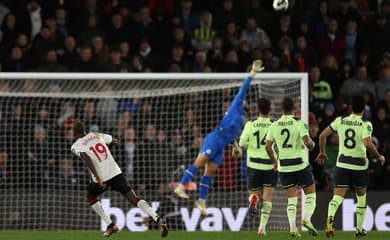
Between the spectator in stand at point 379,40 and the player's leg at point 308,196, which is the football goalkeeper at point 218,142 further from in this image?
A: the spectator in stand at point 379,40

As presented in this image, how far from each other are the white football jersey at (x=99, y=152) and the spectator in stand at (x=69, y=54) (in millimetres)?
5255

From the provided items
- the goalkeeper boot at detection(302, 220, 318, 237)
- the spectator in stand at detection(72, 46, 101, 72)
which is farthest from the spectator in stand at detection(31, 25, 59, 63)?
the goalkeeper boot at detection(302, 220, 318, 237)

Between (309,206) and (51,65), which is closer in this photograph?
(309,206)

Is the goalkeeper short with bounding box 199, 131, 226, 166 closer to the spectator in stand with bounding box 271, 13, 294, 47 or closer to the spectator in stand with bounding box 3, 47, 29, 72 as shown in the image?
the spectator in stand with bounding box 3, 47, 29, 72

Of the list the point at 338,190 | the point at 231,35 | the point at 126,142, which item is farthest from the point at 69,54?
the point at 338,190

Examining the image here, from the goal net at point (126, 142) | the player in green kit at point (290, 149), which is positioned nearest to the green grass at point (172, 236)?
the player in green kit at point (290, 149)

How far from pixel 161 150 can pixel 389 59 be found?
5311mm

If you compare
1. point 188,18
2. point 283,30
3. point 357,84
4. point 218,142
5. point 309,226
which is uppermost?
point 188,18

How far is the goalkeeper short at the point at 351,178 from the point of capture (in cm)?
1664

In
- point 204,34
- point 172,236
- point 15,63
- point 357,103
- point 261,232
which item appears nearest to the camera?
point 357,103

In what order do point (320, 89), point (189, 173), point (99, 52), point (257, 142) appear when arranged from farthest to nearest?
1. point (320, 89)
2. point (99, 52)
3. point (189, 173)
4. point (257, 142)

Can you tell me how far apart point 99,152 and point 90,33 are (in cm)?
632

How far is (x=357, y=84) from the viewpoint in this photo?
22953 mm

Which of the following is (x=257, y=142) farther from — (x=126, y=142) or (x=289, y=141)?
(x=126, y=142)
